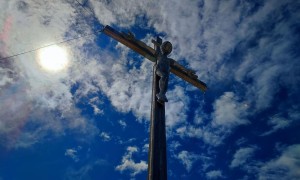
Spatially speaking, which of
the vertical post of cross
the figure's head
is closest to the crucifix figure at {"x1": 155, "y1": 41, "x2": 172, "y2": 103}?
the figure's head

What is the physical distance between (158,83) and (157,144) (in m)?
1.46

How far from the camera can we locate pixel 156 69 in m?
5.39

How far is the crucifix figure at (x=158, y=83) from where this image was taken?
3.96 m

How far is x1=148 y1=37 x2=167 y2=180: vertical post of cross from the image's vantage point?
3.84m

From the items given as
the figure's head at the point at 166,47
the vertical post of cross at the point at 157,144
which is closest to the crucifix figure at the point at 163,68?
the figure's head at the point at 166,47

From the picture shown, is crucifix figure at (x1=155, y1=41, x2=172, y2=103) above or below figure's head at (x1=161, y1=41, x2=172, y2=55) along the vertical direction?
below

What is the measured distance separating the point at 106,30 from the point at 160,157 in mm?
3069

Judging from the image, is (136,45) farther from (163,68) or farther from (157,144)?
(157,144)

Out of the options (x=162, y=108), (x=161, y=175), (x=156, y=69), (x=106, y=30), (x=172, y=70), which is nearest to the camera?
(x=161, y=175)

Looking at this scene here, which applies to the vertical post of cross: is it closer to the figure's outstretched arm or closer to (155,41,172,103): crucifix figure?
(155,41,172,103): crucifix figure

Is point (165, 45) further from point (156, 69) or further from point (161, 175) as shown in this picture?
point (161, 175)

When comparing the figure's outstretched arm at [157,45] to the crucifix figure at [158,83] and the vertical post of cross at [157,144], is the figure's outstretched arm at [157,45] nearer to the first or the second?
the crucifix figure at [158,83]

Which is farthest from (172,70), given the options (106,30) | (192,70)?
(106,30)

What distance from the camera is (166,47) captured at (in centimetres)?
566
